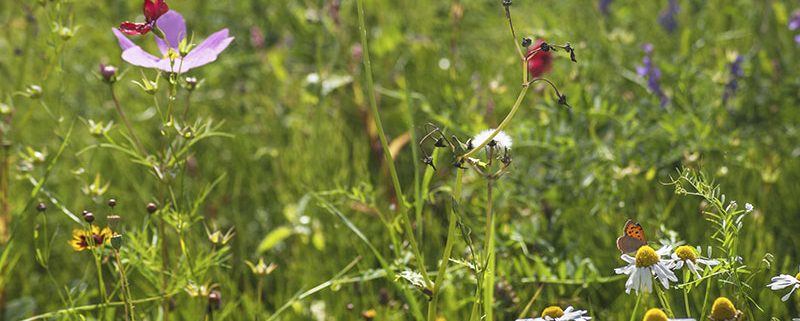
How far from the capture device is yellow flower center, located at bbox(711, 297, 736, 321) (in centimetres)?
106

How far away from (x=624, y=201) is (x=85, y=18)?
90.4 inches

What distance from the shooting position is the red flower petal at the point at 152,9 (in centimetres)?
127

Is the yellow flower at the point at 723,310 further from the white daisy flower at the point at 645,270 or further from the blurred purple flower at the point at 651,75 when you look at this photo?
the blurred purple flower at the point at 651,75

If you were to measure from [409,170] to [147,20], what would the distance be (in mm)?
1135

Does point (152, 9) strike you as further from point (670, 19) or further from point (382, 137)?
point (670, 19)

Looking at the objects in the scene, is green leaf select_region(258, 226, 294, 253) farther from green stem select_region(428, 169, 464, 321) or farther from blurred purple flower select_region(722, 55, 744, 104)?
blurred purple flower select_region(722, 55, 744, 104)

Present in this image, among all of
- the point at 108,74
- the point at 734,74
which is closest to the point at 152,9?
the point at 108,74

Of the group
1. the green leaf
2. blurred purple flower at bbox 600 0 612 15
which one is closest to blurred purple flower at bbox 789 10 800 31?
blurred purple flower at bbox 600 0 612 15

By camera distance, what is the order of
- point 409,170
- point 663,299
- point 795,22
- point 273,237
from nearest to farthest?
1. point 663,299
2. point 273,237
3. point 795,22
4. point 409,170

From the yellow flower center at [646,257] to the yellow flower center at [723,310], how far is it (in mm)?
91

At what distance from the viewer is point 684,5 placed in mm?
2918

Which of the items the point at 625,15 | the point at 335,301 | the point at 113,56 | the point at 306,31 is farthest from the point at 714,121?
the point at 113,56

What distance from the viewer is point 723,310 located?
1065 millimetres

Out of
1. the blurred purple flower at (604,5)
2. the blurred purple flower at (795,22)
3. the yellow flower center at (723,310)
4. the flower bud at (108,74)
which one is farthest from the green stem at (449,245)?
the blurred purple flower at (604,5)
